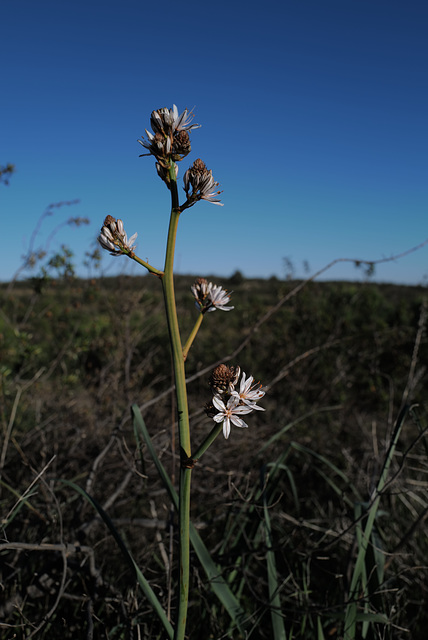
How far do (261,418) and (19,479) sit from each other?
2710mm

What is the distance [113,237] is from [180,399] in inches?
16.9

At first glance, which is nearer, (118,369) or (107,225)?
Result: (107,225)

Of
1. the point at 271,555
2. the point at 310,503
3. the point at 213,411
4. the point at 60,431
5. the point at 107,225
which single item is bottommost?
the point at 310,503

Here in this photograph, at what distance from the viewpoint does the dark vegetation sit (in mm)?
1676

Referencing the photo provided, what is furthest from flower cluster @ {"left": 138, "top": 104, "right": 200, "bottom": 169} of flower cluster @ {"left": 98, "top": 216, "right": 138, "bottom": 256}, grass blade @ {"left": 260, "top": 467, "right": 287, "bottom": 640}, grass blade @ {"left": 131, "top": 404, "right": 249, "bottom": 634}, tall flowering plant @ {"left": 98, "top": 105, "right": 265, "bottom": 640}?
grass blade @ {"left": 260, "top": 467, "right": 287, "bottom": 640}

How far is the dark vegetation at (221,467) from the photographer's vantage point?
1.68 meters

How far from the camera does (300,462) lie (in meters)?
3.90

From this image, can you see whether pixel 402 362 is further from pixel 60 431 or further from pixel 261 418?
pixel 60 431

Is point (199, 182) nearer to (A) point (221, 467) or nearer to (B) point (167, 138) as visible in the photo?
(B) point (167, 138)

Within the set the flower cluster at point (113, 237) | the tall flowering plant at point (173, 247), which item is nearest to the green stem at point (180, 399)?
the tall flowering plant at point (173, 247)

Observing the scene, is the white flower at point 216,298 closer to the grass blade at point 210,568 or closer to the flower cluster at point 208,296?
the flower cluster at point 208,296

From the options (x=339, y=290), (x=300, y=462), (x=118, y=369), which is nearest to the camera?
(x=300, y=462)

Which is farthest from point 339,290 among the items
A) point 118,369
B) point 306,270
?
point 118,369

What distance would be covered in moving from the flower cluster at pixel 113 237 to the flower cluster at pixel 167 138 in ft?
0.56
